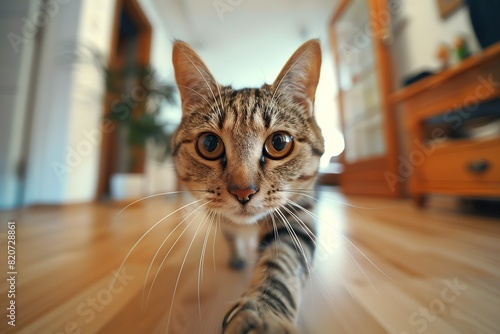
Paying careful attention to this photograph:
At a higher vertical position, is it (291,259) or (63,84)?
(63,84)

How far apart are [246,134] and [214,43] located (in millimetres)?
797

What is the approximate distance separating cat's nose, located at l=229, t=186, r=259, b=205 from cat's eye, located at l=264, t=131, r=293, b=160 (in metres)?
0.09

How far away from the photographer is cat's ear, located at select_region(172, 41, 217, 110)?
0.52 meters

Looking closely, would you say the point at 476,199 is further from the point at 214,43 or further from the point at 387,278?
the point at 214,43

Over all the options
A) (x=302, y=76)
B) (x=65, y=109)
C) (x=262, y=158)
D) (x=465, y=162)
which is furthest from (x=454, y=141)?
(x=65, y=109)

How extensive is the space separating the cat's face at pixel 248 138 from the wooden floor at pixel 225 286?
3.9 inches

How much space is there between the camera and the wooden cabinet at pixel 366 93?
1.88m

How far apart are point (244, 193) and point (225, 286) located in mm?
273

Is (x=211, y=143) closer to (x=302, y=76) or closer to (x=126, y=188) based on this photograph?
(x=302, y=76)

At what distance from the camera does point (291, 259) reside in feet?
1.55

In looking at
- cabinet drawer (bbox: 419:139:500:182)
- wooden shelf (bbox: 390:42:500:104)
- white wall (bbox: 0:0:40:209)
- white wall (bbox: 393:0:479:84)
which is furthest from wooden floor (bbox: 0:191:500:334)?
white wall (bbox: 393:0:479:84)

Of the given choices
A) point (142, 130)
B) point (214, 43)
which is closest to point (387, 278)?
point (214, 43)

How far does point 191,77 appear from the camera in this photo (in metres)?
0.56

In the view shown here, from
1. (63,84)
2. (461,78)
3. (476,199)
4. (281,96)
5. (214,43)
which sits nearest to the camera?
(281,96)
